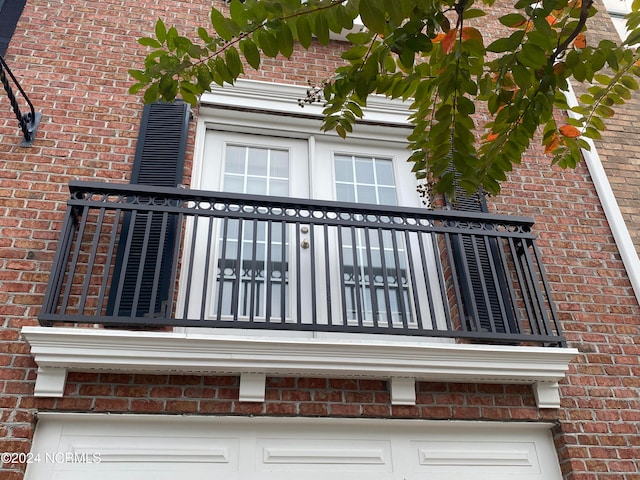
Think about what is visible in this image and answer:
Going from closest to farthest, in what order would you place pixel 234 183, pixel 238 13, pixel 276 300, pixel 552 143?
pixel 238 13
pixel 552 143
pixel 276 300
pixel 234 183

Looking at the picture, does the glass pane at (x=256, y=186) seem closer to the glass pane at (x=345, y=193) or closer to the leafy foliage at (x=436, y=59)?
the glass pane at (x=345, y=193)

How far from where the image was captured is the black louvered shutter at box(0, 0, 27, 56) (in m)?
4.41

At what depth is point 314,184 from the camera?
13.9 feet

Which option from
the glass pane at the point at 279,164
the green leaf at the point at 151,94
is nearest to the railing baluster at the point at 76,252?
the green leaf at the point at 151,94

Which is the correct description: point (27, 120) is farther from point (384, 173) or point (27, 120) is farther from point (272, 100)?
point (384, 173)

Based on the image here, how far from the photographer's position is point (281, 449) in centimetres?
307

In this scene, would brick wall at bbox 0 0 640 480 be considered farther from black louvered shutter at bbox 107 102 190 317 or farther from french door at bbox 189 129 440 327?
french door at bbox 189 129 440 327

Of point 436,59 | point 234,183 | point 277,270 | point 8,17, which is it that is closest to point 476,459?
point 277,270

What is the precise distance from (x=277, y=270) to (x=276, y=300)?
224 millimetres

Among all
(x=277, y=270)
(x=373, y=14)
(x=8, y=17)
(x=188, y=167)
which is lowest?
(x=373, y=14)

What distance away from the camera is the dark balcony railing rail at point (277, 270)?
3115mm

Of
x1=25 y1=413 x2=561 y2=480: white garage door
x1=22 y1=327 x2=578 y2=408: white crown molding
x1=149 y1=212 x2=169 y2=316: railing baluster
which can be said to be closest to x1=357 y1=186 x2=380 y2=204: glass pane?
x1=22 y1=327 x2=578 y2=408: white crown molding

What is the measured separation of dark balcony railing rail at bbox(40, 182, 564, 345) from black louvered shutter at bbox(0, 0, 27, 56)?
1878 mm

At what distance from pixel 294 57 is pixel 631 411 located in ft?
12.9
